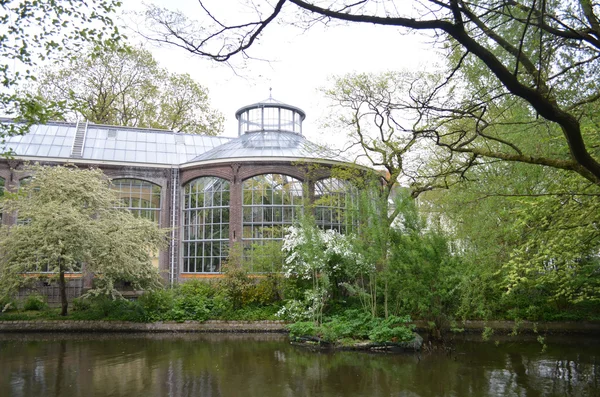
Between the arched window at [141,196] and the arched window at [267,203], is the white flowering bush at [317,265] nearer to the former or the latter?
the arched window at [267,203]

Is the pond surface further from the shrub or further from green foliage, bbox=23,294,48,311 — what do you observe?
green foliage, bbox=23,294,48,311

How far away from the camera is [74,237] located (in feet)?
57.1

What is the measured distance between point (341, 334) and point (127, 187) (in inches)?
605

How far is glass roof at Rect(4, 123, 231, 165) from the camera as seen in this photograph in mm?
25562

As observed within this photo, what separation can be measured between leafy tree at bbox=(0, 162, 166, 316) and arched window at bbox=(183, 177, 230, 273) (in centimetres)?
487

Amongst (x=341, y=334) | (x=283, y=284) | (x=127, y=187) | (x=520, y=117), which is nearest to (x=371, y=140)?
(x=283, y=284)

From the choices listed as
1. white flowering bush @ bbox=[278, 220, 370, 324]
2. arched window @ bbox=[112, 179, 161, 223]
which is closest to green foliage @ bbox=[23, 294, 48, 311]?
arched window @ bbox=[112, 179, 161, 223]

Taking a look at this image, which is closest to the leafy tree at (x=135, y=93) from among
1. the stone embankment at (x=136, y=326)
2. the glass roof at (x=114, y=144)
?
the glass roof at (x=114, y=144)

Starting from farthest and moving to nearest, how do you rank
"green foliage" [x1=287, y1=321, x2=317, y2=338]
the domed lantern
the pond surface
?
the domed lantern
"green foliage" [x1=287, y1=321, x2=317, y2=338]
the pond surface

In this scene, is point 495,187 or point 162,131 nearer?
point 495,187

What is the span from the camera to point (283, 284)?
62.5 ft

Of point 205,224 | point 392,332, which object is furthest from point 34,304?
point 392,332

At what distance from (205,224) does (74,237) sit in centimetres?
816

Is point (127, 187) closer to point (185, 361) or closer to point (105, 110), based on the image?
point (105, 110)
